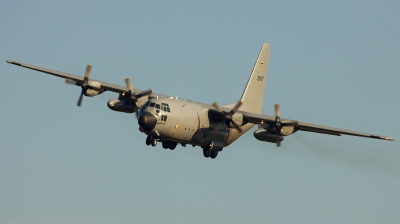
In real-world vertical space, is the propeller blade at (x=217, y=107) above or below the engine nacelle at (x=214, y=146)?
above

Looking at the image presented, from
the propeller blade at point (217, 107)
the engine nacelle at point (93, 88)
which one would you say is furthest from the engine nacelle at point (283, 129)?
the engine nacelle at point (93, 88)

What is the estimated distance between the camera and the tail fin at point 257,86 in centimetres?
4185

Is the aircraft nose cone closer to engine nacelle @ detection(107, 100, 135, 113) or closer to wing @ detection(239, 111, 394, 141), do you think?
engine nacelle @ detection(107, 100, 135, 113)

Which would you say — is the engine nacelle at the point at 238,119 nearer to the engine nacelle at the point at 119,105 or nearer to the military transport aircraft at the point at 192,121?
the military transport aircraft at the point at 192,121

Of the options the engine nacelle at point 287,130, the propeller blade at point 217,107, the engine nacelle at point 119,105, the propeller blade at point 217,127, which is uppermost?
the propeller blade at point 217,107

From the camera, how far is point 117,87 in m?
38.0

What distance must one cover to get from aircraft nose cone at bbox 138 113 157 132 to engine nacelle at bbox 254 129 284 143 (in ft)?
21.6

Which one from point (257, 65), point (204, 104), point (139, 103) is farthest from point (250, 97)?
point (139, 103)

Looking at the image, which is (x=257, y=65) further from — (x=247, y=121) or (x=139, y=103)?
(x=139, y=103)

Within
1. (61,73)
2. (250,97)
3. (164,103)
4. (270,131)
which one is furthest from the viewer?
(250,97)

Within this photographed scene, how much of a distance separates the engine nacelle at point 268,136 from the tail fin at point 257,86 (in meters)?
5.28

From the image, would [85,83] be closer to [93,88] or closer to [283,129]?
[93,88]

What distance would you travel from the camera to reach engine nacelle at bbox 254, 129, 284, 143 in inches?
1420

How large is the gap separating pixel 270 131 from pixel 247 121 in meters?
1.79
